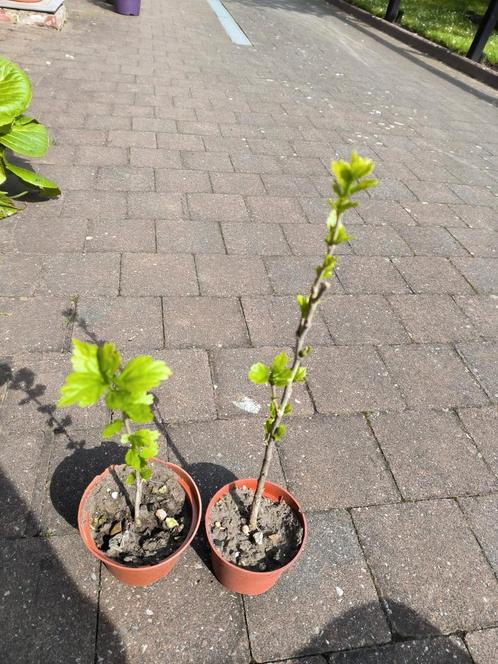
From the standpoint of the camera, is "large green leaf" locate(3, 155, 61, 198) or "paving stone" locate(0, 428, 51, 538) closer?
"paving stone" locate(0, 428, 51, 538)

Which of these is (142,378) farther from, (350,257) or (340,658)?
(350,257)

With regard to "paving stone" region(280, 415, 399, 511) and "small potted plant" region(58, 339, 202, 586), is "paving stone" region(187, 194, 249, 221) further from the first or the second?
"small potted plant" region(58, 339, 202, 586)

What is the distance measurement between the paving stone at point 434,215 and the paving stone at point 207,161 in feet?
7.21

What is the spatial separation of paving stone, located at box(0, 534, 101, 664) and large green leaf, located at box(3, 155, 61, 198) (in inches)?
123

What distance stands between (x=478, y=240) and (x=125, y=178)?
151 inches

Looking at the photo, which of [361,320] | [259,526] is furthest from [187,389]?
[361,320]

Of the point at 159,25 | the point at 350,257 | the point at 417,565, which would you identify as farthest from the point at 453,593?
the point at 159,25

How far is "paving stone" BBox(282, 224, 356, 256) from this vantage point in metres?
4.27

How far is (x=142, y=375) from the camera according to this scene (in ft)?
4.70

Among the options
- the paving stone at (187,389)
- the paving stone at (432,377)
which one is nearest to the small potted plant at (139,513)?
the paving stone at (187,389)

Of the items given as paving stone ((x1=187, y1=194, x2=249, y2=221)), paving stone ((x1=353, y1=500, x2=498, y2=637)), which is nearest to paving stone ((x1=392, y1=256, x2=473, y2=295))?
paving stone ((x1=187, y1=194, x2=249, y2=221))

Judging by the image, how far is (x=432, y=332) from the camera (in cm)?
361

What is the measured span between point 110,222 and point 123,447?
2.43 meters

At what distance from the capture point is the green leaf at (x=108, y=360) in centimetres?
138
